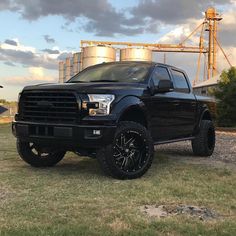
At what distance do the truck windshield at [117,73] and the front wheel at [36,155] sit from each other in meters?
1.34

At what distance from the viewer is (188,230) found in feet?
14.9

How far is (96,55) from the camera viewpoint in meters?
32.2

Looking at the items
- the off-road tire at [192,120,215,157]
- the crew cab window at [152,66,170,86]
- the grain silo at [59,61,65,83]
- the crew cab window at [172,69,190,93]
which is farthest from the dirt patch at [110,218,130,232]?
the grain silo at [59,61,65,83]

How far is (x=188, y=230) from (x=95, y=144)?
2558mm

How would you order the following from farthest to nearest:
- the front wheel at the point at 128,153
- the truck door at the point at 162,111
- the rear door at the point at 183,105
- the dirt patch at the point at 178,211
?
the rear door at the point at 183,105 < the truck door at the point at 162,111 < the front wheel at the point at 128,153 < the dirt patch at the point at 178,211

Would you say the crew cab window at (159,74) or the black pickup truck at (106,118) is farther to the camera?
the crew cab window at (159,74)

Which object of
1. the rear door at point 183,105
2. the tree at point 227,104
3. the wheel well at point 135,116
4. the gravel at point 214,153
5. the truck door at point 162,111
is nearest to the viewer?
the wheel well at point 135,116

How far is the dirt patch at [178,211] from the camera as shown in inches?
200

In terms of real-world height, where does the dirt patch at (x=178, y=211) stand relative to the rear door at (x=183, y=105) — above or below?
below

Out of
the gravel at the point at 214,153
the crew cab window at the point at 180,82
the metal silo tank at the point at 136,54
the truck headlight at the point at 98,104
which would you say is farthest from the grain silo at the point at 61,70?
the truck headlight at the point at 98,104

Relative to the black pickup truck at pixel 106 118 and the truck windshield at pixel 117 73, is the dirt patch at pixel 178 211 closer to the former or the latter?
the black pickup truck at pixel 106 118

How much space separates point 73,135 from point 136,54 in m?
25.1

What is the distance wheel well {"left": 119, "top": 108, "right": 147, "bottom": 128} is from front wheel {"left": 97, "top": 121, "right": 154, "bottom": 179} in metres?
0.16

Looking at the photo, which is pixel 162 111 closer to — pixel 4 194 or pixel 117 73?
pixel 117 73
